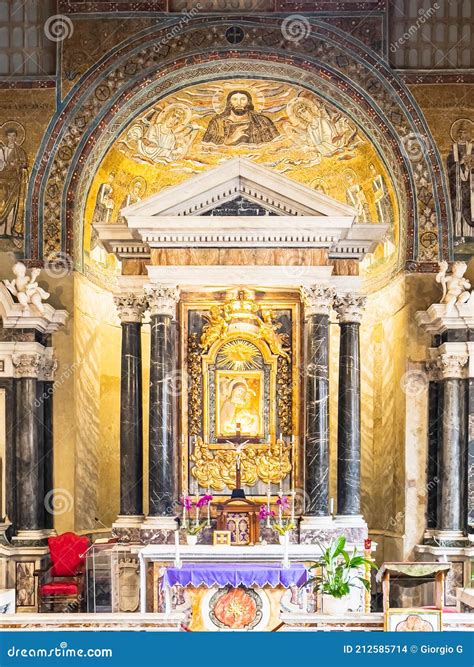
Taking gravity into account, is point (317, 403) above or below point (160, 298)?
below

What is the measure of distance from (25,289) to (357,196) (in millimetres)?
6289

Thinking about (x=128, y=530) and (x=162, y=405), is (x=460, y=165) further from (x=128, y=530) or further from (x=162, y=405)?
(x=128, y=530)

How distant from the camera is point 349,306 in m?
19.0

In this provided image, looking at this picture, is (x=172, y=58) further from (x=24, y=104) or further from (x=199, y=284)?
(x=199, y=284)

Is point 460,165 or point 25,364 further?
point 460,165

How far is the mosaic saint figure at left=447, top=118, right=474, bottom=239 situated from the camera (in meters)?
20.2

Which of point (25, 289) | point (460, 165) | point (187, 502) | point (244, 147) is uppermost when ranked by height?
point (244, 147)

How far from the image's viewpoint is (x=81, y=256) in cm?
2061

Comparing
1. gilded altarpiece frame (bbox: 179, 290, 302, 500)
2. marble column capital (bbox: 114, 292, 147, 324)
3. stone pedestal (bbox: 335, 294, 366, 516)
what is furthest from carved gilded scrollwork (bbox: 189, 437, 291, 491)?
marble column capital (bbox: 114, 292, 147, 324)

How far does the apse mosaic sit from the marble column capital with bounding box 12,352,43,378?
2729mm

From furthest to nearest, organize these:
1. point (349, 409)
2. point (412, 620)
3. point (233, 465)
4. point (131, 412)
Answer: point (233, 465), point (131, 412), point (349, 409), point (412, 620)

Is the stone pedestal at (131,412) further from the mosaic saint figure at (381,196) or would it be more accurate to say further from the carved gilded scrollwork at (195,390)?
the mosaic saint figure at (381,196)
